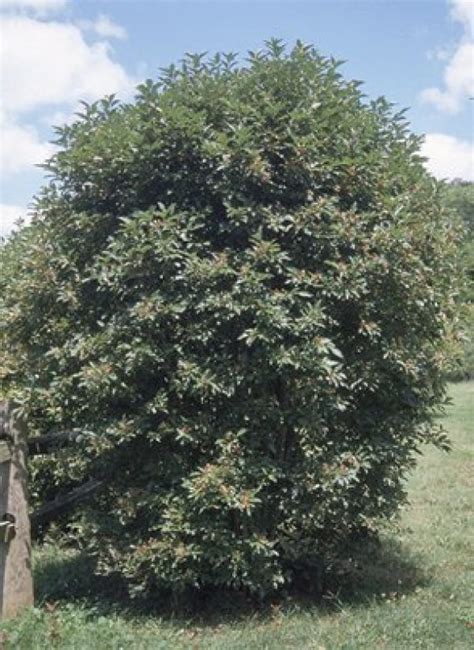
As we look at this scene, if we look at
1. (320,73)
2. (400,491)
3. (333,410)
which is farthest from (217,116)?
(400,491)

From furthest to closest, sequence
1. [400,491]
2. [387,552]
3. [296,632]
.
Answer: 1. [387,552]
2. [400,491]
3. [296,632]

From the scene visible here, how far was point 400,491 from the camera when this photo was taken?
491cm

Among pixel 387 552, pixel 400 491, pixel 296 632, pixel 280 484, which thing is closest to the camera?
pixel 296 632

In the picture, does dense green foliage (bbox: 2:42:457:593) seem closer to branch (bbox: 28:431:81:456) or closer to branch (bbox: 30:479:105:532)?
branch (bbox: 28:431:81:456)

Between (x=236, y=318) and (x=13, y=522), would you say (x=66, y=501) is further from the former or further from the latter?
(x=236, y=318)

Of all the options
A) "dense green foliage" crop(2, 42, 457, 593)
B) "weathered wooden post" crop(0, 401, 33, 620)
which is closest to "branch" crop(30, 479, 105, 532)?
"dense green foliage" crop(2, 42, 457, 593)

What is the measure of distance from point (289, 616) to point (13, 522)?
5.64ft

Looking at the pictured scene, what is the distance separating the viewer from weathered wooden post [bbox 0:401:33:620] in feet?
14.3

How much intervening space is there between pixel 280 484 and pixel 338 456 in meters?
0.38

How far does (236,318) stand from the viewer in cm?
434

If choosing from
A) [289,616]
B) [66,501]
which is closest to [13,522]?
[66,501]

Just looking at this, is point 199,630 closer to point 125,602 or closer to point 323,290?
point 125,602

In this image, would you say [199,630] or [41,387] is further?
[41,387]

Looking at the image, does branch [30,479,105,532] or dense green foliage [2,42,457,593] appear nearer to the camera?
dense green foliage [2,42,457,593]
